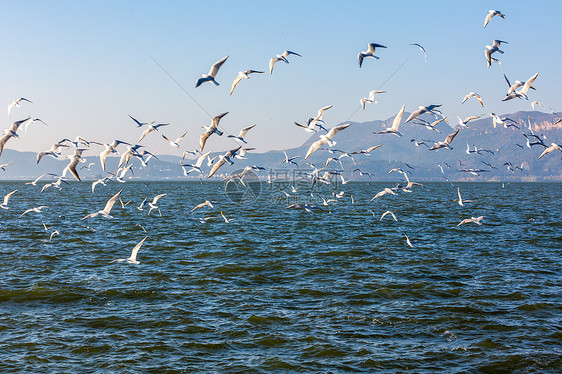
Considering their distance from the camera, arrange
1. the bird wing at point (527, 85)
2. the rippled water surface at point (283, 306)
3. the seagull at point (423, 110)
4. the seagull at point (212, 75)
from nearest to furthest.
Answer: the rippled water surface at point (283, 306) < the seagull at point (212, 75) < the seagull at point (423, 110) < the bird wing at point (527, 85)

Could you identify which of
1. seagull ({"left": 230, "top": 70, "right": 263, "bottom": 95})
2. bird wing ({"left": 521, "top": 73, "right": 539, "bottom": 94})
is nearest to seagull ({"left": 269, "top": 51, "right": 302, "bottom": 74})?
seagull ({"left": 230, "top": 70, "right": 263, "bottom": 95})

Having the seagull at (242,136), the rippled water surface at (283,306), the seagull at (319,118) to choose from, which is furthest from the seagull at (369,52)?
the rippled water surface at (283,306)

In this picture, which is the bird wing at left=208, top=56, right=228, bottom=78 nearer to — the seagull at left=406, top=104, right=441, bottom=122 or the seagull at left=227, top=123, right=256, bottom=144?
the seagull at left=227, top=123, right=256, bottom=144

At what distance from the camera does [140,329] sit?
47.4 feet

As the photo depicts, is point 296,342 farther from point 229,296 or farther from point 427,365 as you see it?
point 229,296

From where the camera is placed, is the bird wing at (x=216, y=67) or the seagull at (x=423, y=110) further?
the seagull at (x=423, y=110)

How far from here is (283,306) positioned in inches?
650

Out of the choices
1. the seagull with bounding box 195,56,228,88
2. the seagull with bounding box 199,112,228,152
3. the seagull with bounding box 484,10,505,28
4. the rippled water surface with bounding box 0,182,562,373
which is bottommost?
the rippled water surface with bounding box 0,182,562,373

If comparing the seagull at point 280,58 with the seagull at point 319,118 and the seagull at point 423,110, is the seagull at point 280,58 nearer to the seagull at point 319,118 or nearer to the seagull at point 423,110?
the seagull at point 319,118

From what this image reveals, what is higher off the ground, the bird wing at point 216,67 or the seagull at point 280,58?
the seagull at point 280,58

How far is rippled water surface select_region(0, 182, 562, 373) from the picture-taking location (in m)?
12.4

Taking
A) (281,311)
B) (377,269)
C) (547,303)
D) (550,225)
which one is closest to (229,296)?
(281,311)

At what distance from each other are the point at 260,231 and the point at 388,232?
32.2 feet

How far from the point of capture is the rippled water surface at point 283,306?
12438 millimetres
